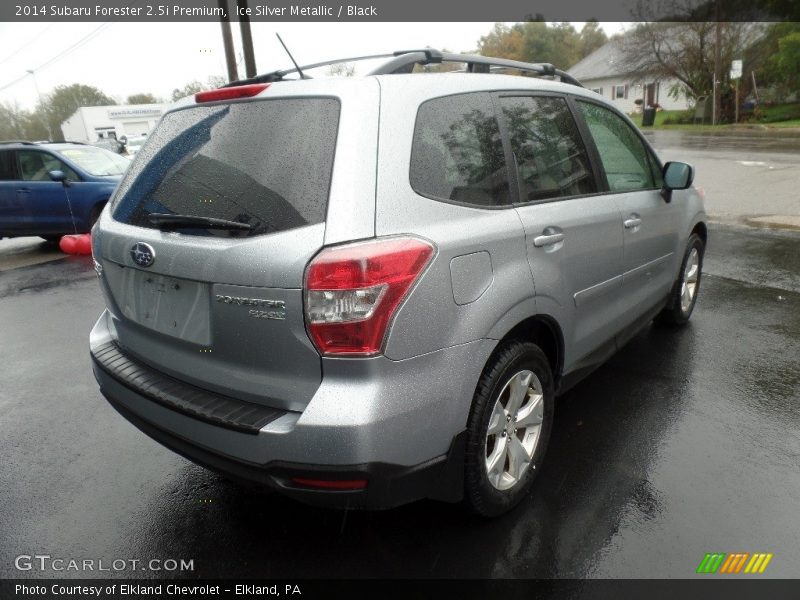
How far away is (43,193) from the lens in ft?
29.9

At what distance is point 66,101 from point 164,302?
314ft

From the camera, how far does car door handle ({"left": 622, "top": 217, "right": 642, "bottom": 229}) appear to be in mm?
3292

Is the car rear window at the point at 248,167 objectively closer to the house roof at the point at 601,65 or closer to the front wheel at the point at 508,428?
the front wheel at the point at 508,428

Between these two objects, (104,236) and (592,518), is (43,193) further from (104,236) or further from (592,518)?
(592,518)

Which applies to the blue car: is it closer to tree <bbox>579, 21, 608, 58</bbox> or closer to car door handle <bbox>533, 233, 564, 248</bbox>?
car door handle <bbox>533, 233, 564, 248</bbox>

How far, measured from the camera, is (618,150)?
354cm

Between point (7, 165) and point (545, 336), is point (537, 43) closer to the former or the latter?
point (7, 165)

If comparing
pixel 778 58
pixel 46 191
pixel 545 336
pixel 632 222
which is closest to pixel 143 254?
pixel 545 336

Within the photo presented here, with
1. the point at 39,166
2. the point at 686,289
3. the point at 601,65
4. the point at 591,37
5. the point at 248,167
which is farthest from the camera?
the point at 591,37

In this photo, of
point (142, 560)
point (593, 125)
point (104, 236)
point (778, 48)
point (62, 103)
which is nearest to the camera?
point (142, 560)

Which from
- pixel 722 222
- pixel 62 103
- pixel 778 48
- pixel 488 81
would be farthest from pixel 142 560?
pixel 62 103

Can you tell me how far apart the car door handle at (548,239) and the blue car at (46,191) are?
27.3ft

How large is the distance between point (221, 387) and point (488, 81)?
1753 mm

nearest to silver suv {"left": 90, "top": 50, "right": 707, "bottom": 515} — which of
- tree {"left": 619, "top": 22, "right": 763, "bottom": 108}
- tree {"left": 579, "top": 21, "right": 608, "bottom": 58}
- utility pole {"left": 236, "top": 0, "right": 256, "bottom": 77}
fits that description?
utility pole {"left": 236, "top": 0, "right": 256, "bottom": 77}
